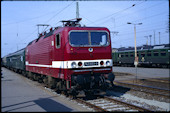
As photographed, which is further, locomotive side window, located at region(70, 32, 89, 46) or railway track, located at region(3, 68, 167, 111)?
locomotive side window, located at region(70, 32, 89, 46)

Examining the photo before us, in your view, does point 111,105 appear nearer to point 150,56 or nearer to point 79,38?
point 79,38

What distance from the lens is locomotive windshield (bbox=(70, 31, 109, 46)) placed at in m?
9.70

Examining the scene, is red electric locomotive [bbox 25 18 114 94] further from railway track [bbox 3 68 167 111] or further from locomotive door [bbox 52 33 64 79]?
railway track [bbox 3 68 167 111]

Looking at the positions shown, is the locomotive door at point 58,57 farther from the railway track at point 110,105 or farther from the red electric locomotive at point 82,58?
the railway track at point 110,105

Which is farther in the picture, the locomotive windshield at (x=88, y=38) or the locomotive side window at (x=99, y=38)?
the locomotive side window at (x=99, y=38)

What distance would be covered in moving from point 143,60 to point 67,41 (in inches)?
1130

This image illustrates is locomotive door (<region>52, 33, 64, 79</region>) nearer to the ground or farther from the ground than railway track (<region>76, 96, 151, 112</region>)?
farther from the ground

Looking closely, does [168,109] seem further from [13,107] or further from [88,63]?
[13,107]

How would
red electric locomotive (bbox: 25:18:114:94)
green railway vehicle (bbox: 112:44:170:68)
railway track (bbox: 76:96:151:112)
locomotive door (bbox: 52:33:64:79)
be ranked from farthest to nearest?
1. green railway vehicle (bbox: 112:44:170:68)
2. locomotive door (bbox: 52:33:64:79)
3. red electric locomotive (bbox: 25:18:114:94)
4. railway track (bbox: 76:96:151:112)

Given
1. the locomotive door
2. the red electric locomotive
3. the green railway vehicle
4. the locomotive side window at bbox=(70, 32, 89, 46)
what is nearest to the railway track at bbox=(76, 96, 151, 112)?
the red electric locomotive

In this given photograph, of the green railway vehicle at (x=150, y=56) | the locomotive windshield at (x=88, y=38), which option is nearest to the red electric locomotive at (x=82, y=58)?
the locomotive windshield at (x=88, y=38)

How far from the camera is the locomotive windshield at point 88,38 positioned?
31.8 feet

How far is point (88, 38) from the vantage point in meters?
9.98

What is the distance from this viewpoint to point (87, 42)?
9898 millimetres
